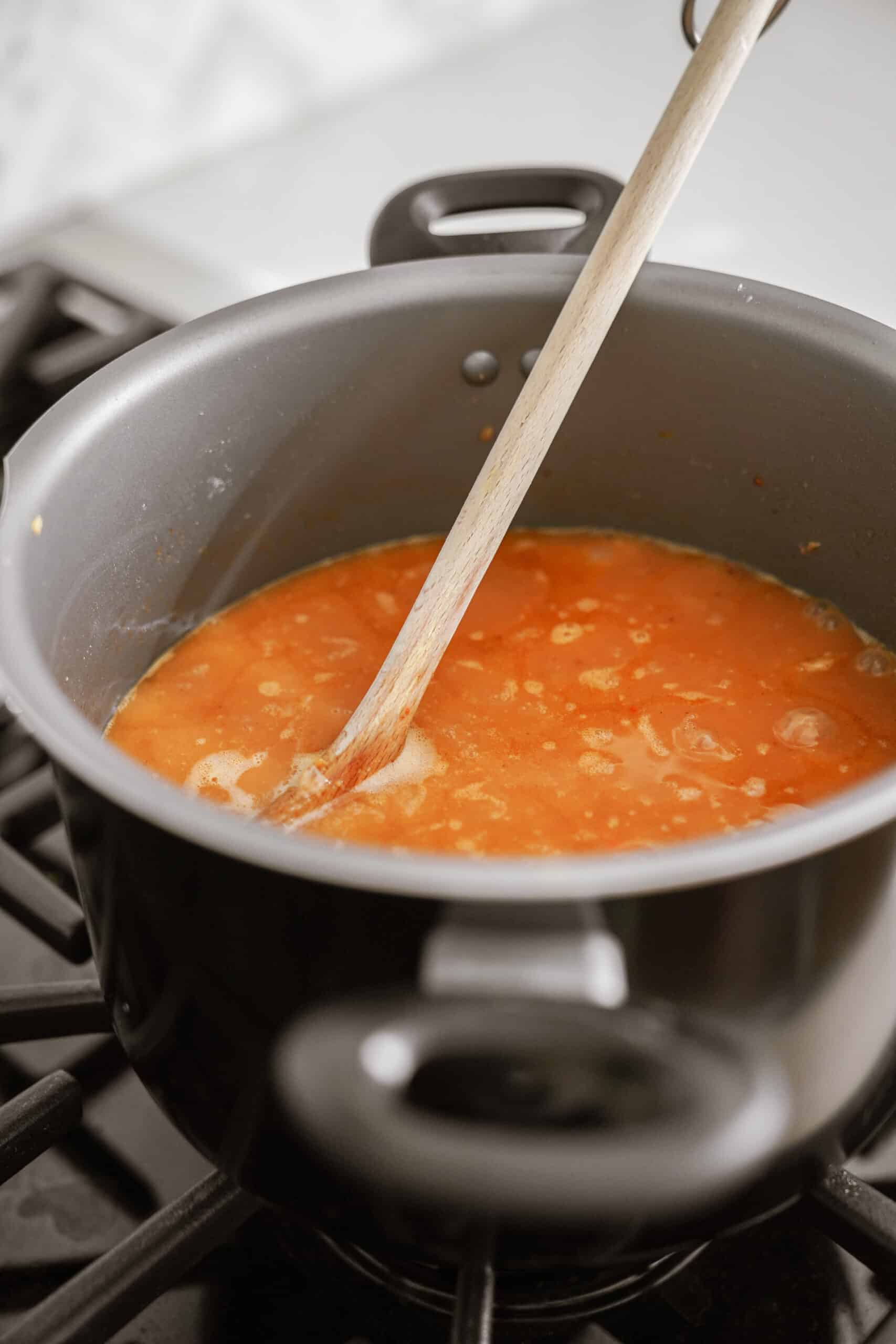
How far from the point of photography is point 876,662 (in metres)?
0.93

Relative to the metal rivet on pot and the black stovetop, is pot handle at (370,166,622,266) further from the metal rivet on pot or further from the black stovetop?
the black stovetop

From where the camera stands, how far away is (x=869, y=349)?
80 cm

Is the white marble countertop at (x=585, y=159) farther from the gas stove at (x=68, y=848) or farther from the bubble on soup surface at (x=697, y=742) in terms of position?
the bubble on soup surface at (x=697, y=742)

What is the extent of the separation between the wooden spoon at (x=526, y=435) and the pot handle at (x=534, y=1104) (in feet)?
0.85

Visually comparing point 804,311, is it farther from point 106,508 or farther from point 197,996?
point 197,996

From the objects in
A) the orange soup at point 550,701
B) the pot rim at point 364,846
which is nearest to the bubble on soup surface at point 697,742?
the orange soup at point 550,701

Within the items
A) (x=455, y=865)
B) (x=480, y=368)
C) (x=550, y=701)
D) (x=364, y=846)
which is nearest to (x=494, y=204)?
(x=480, y=368)

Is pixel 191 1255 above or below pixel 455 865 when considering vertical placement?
below

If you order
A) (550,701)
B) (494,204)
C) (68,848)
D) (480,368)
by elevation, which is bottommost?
(68,848)

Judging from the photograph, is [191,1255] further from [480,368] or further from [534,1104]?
[480,368]

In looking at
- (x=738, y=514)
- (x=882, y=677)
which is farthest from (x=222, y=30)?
(x=882, y=677)

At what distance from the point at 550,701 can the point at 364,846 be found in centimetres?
25

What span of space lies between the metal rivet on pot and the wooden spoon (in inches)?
4.8

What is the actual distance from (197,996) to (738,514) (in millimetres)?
563
